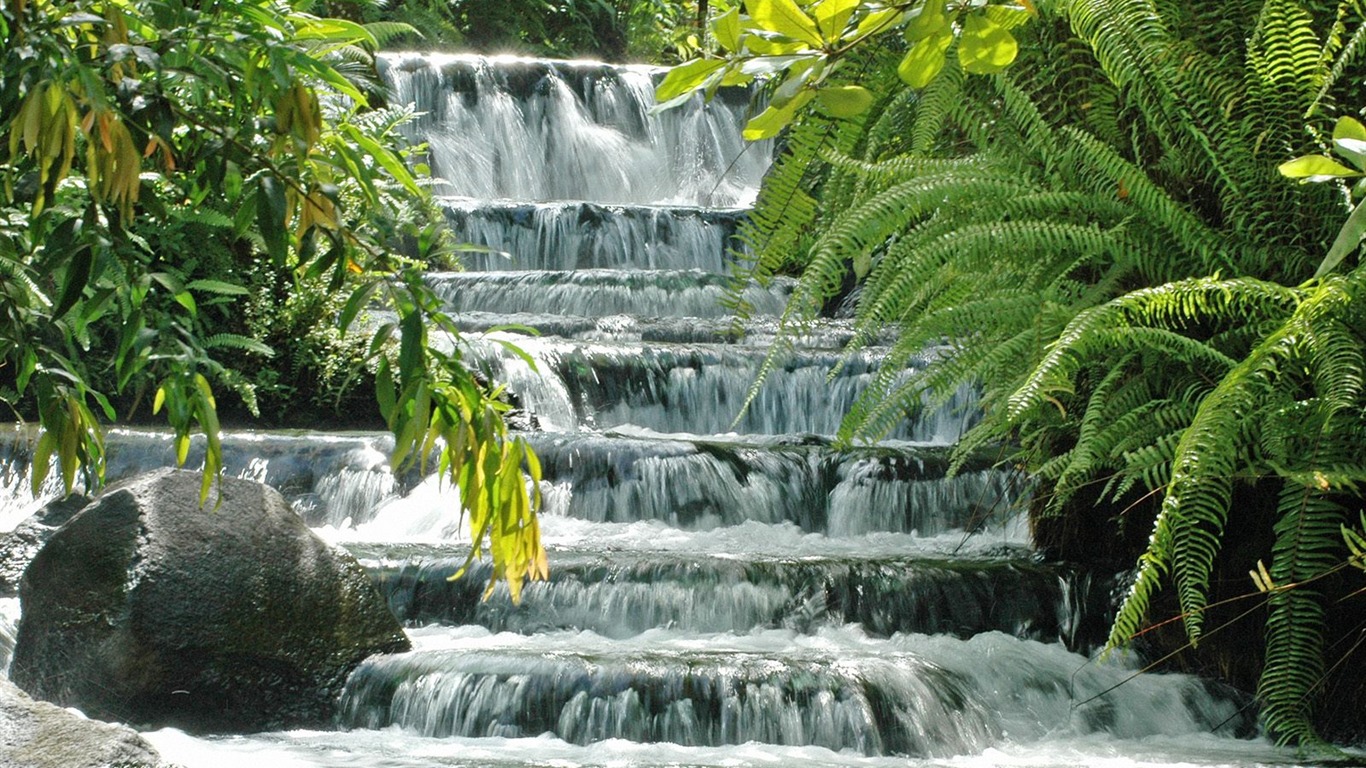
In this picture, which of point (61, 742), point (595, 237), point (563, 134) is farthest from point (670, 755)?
point (563, 134)

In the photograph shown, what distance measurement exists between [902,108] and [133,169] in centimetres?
214

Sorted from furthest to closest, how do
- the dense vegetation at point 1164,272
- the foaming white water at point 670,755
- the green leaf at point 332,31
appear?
the foaming white water at point 670,755 → the dense vegetation at point 1164,272 → the green leaf at point 332,31

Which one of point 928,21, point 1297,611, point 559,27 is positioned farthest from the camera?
point 559,27

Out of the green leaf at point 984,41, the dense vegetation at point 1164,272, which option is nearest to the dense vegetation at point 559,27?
the dense vegetation at point 1164,272

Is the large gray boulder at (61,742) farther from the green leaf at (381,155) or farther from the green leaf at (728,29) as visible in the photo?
the green leaf at (728,29)

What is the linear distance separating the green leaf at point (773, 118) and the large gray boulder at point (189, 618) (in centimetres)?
362

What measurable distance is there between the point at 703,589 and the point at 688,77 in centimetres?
391

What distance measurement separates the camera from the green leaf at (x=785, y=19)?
97 cm

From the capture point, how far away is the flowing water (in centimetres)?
385

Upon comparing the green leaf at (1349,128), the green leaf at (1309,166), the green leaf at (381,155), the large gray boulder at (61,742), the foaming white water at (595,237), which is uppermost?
the foaming white water at (595,237)

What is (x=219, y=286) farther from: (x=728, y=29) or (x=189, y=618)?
(x=189, y=618)

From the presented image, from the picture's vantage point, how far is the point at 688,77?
99 centimetres

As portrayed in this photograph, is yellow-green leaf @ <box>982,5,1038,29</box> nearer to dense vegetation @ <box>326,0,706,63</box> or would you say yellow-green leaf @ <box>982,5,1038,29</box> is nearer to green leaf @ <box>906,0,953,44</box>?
green leaf @ <box>906,0,953,44</box>

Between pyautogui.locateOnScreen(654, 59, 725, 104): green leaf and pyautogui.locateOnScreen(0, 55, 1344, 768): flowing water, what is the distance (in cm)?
46
